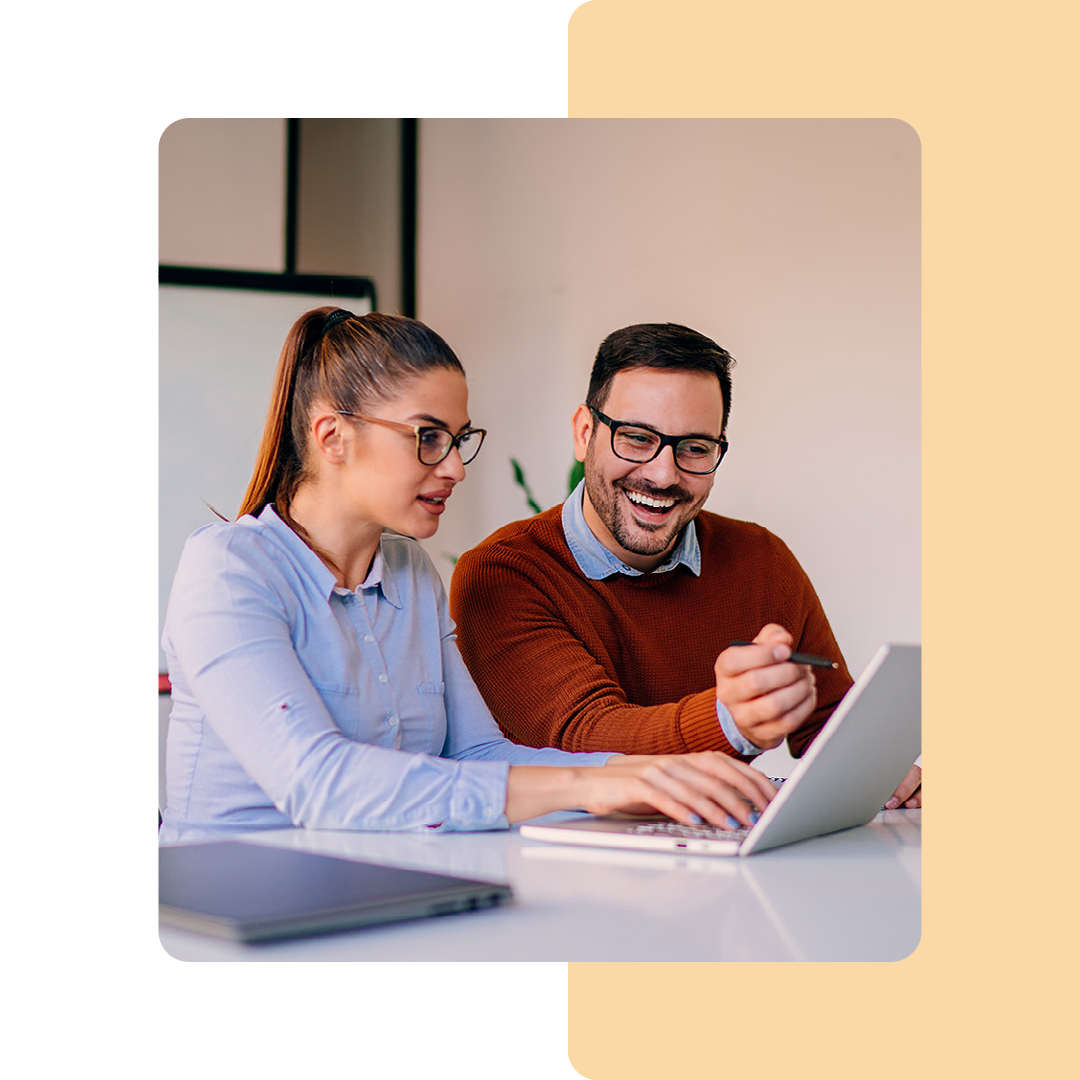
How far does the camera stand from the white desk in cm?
77

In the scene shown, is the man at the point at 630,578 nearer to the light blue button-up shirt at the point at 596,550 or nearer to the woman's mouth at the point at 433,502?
the light blue button-up shirt at the point at 596,550

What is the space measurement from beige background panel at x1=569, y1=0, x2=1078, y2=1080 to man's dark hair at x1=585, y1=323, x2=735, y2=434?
1.73ft

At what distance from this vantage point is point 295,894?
2.57 ft

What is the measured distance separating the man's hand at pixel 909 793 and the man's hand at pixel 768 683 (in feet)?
0.78

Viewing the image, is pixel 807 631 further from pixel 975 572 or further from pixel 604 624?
pixel 975 572

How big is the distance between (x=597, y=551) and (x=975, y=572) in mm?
802

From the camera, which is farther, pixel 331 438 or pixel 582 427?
pixel 582 427

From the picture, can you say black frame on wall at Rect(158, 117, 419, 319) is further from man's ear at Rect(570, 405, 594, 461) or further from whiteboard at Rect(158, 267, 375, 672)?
man's ear at Rect(570, 405, 594, 461)

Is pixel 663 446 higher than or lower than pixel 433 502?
higher

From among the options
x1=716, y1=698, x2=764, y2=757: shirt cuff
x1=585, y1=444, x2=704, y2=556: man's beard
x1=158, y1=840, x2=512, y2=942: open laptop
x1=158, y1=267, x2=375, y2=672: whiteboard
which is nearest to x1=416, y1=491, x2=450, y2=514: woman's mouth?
x1=158, y1=267, x2=375, y2=672: whiteboard

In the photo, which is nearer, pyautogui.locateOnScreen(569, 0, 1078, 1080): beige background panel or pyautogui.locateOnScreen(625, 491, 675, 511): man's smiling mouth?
pyautogui.locateOnScreen(569, 0, 1078, 1080): beige background panel

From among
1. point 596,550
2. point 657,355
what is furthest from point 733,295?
point 596,550

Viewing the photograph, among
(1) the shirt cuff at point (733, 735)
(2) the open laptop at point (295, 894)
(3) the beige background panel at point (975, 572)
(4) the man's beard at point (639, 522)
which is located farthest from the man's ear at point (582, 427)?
(2) the open laptop at point (295, 894)
